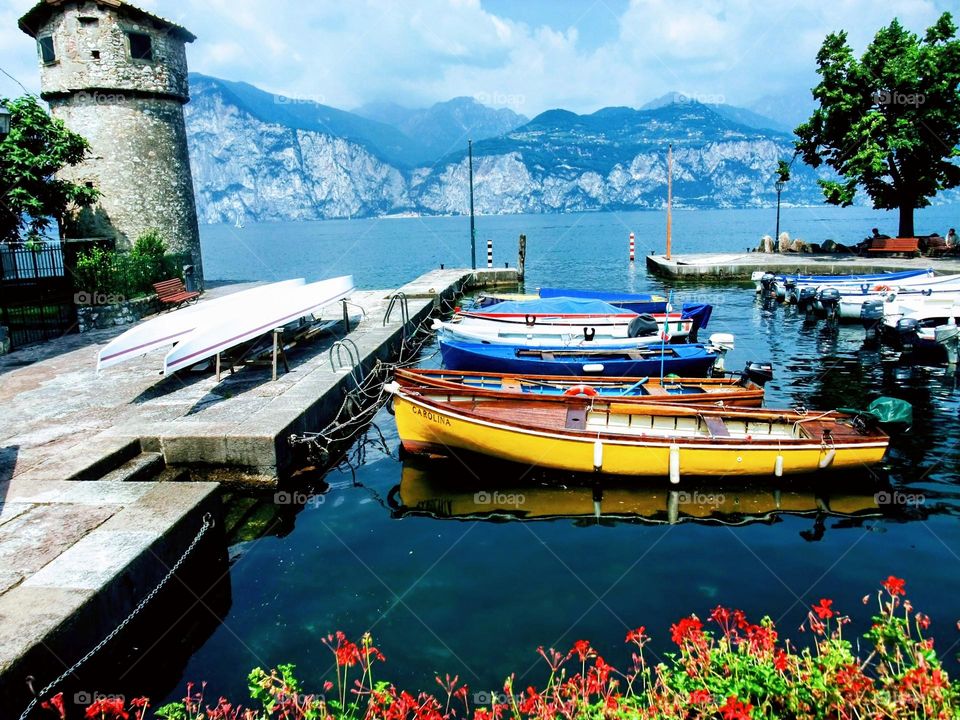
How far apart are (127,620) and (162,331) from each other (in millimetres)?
7960

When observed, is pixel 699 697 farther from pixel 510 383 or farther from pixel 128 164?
pixel 128 164

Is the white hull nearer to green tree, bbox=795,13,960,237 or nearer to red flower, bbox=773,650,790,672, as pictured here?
green tree, bbox=795,13,960,237

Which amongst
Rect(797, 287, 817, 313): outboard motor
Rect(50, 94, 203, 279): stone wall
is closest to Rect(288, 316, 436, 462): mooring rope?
Rect(50, 94, 203, 279): stone wall

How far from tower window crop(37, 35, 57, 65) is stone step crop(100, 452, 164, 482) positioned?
61.4 feet

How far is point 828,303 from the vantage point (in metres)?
22.8

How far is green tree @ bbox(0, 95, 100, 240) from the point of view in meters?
16.8

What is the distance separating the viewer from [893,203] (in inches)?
1312

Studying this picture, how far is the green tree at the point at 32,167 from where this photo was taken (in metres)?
16.8

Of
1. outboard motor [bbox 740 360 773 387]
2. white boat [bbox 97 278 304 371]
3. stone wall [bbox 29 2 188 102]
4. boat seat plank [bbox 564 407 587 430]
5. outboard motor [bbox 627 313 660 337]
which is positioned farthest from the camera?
stone wall [bbox 29 2 188 102]

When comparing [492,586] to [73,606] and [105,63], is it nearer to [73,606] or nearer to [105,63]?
[73,606]

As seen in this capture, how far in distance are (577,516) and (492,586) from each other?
2.26 m

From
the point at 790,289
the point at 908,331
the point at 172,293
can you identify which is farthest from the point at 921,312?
the point at 172,293

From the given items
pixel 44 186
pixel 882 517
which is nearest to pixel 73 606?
pixel 882 517

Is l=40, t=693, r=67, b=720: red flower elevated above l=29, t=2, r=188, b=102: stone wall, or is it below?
below
